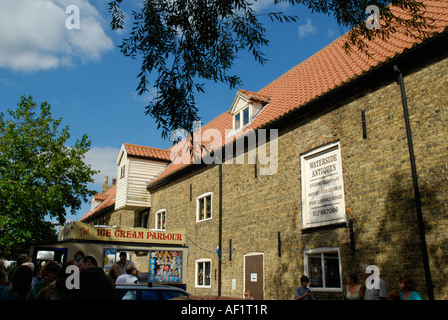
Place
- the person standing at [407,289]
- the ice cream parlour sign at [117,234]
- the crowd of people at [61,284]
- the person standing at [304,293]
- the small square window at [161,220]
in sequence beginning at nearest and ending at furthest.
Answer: the crowd of people at [61,284] < the person standing at [407,289] < the person standing at [304,293] < the ice cream parlour sign at [117,234] < the small square window at [161,220]

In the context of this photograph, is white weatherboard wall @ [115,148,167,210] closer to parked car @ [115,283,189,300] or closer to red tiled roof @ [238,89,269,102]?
red tiled roof @ [238,89,269,102]

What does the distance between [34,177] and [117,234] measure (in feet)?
42.5

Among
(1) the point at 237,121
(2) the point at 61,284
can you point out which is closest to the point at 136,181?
(1) the point at 237,121

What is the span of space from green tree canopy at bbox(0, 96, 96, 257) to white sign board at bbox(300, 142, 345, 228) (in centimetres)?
1543

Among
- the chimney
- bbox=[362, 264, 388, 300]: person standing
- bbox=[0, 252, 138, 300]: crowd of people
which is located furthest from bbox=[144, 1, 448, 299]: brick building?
the chimney

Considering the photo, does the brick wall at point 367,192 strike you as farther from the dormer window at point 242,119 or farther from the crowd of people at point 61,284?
the crowd of people at point 61,284

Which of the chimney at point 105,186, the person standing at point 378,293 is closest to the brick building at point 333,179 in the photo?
the person standing at point 378,293

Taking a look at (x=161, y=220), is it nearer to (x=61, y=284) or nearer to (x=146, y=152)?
(x=146, y=152)

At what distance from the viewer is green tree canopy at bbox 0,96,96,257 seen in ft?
67.8

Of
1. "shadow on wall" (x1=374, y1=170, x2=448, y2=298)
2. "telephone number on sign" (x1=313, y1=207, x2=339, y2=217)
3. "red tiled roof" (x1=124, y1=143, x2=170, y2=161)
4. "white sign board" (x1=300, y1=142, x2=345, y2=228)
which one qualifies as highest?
"red tiled roof" (x1=124, y1=143, x2=170, y2=161)

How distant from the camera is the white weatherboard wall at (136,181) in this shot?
23.1 meters

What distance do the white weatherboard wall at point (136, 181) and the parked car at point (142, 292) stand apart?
54.9 ft

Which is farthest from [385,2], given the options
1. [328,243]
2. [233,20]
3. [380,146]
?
[328,243]
